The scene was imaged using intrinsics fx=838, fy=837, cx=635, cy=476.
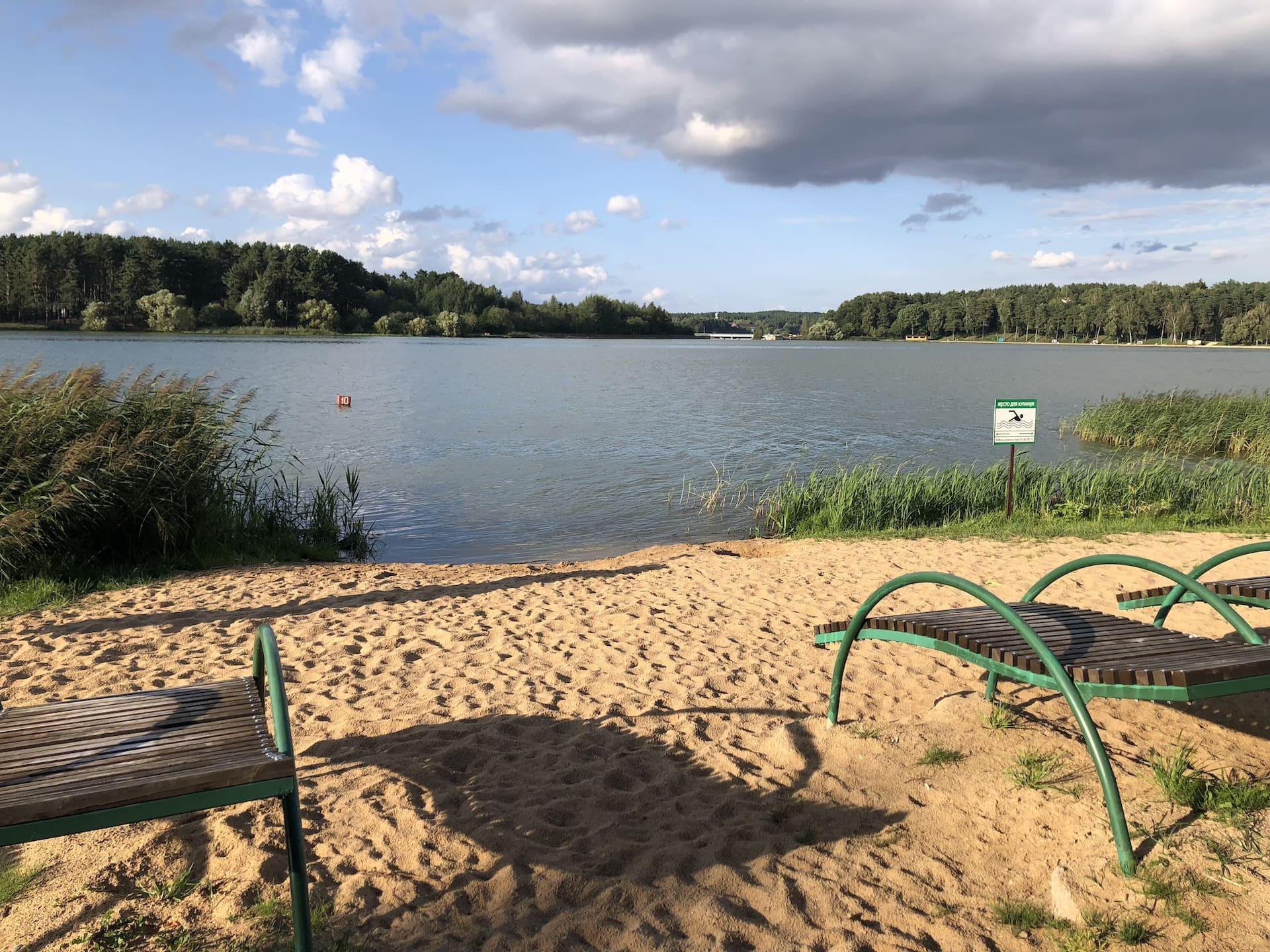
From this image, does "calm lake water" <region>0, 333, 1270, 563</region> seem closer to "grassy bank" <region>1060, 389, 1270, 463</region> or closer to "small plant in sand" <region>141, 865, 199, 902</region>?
"grassy bank" <region>1060, 389, 1270, 463</region>

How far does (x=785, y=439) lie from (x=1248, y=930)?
69.9ft

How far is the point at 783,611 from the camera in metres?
6.67

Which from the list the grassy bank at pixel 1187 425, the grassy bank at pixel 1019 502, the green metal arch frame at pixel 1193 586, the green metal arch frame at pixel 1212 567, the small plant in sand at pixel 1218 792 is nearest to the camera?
the small plant in sand at pixel 1218 792

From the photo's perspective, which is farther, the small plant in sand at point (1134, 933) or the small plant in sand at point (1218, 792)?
the small plant in sand at point (1218, 792)

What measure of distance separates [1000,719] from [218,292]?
107 m

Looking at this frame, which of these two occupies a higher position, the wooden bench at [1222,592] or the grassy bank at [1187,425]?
the wooden bench at [1222,592]

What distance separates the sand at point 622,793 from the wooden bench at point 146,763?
22.8 inches

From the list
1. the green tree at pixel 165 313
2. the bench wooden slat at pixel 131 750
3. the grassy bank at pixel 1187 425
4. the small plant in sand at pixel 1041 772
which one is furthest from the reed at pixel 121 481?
the green tree at pixel 165 313

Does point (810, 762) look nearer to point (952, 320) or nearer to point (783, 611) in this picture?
point (783, 611)

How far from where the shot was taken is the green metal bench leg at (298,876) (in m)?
2.31

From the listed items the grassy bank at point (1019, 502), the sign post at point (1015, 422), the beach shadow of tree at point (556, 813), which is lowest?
the grassy bank at point (1019, 502)

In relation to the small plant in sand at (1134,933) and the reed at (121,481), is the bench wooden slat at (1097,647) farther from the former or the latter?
the reed at (121,481)

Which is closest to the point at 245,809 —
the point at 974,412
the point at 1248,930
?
the point at 1248,930

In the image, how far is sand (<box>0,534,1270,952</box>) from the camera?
265 centimetres
